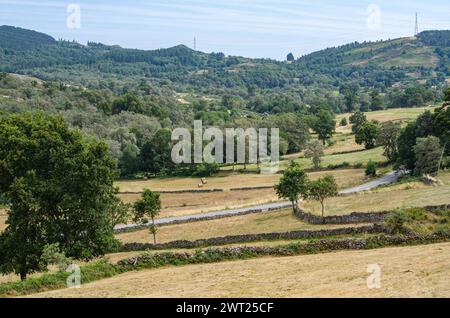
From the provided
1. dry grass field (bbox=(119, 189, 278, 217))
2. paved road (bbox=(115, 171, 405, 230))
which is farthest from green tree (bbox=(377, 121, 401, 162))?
dry grass field (bbox=(119, 189, 278, 217))

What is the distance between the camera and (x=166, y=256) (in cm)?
3222

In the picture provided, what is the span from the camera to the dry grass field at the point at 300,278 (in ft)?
73.1

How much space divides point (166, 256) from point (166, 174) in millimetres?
80141

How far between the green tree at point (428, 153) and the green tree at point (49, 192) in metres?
44.4

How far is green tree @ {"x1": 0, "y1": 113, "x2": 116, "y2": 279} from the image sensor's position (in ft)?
114

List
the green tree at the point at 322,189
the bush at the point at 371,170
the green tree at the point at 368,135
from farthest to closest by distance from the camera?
the green tree at the point at 368,135 → the bush at the point at 371,170 → the green tree at the point at 322,189

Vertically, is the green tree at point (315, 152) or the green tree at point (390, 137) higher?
the green tree at point (390, 137)

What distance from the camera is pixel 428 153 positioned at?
222ft

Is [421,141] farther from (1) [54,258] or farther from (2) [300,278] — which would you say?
(1) [54,258]

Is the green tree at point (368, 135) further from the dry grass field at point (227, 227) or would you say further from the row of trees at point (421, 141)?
the dry grass field at point (227, 227)

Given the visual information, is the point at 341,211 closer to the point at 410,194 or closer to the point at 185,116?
the point at 410,194

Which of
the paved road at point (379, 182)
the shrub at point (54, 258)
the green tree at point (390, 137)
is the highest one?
the green tree at point (390, 137)

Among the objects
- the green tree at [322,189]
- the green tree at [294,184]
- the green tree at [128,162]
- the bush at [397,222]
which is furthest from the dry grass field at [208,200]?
the bush at [397,222]

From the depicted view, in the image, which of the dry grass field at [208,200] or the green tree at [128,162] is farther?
the green tree at [128,162]
